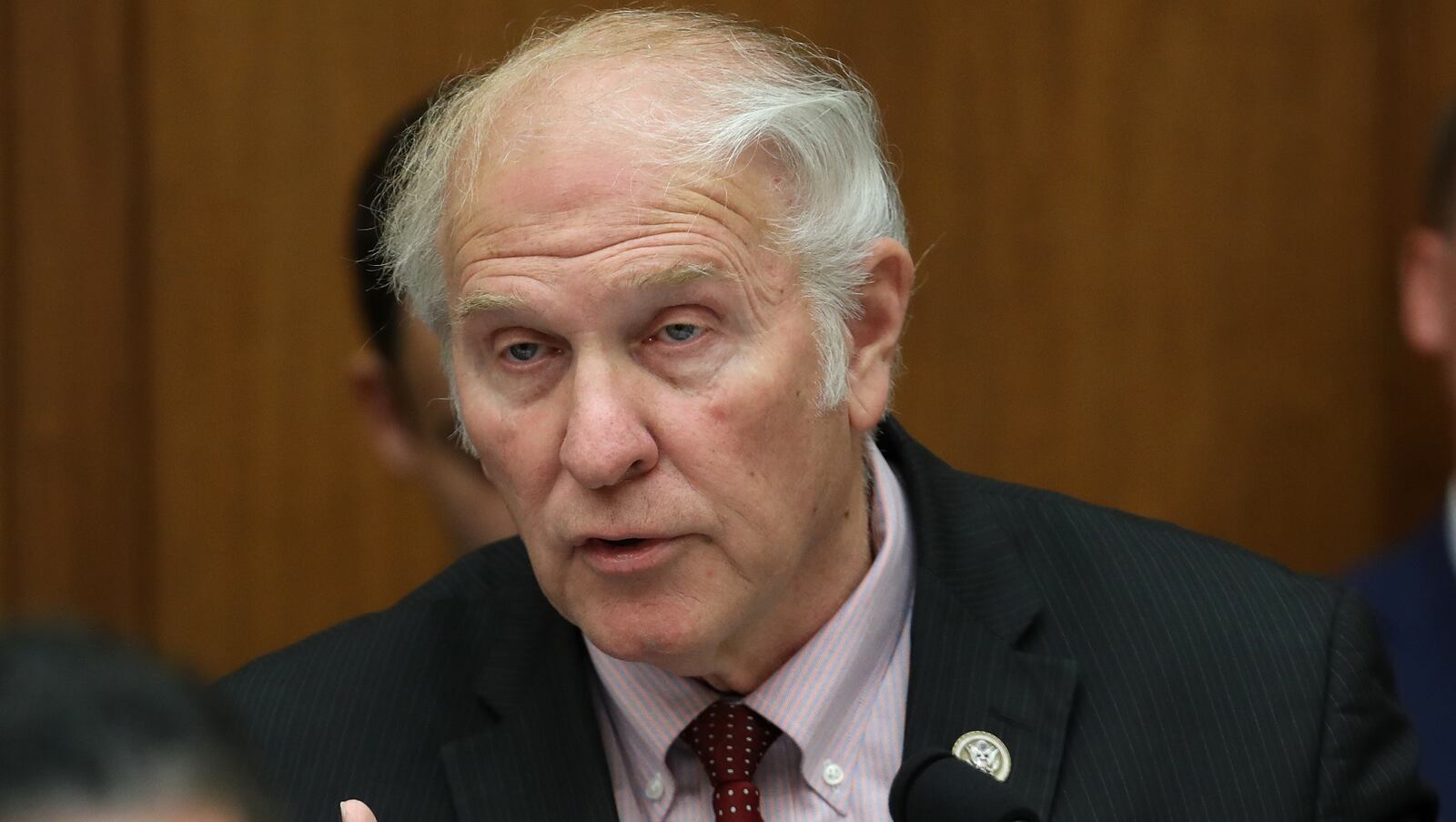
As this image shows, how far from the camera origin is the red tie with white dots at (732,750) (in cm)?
235

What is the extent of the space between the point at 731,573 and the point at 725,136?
0.51 metres

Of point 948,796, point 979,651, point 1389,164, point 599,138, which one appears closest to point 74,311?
point 599,138

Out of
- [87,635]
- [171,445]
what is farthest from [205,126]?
[87,635]

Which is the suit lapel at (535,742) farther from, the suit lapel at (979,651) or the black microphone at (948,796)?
the black microphone at (948,796)

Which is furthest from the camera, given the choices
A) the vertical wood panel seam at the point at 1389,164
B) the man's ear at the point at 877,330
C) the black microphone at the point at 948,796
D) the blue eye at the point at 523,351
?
the vertical wood panel seam at the point at 1389,164

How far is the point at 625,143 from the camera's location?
7.39 ft

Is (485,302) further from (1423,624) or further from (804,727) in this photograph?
(1423,624)

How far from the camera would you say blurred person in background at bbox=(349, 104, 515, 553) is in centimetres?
331

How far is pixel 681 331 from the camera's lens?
2.27 meters

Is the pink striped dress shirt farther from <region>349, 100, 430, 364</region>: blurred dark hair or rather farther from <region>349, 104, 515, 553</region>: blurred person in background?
<region>349, 100, 430, 364</region>: blurred dark hair

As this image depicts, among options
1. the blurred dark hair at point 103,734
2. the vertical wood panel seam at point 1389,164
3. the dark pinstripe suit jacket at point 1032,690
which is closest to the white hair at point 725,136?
the dark pinstripe suit jacket at point 1032,690

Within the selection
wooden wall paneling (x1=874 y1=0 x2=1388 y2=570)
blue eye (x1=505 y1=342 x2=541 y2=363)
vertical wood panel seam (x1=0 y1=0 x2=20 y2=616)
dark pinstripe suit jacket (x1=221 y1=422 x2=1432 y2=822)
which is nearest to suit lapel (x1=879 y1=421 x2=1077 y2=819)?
dark pinstripe suit jacket (x1=221 y1=422 x2=1432 y2=822)

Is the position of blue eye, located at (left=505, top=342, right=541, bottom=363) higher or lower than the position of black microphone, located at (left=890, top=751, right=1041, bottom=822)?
higher

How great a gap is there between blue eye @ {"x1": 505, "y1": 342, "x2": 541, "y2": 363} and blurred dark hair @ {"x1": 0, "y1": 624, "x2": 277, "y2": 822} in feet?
4.38
